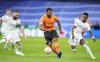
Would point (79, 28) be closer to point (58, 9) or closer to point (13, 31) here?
point (13, 31)

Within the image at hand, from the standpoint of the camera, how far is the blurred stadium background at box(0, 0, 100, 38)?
174 ft

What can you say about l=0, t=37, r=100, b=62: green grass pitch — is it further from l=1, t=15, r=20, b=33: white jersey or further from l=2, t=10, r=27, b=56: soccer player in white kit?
l=1, t=15, r=20, b=33: white jersey

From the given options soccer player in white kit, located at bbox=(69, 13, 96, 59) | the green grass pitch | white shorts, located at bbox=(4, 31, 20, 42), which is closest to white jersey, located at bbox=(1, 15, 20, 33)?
white shorts, located at bbox=(4, 31, 20, 42)

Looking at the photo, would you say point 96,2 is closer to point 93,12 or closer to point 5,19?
point 93,12

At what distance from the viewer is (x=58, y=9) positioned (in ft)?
181

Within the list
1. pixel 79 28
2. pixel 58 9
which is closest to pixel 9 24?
pixel 79 28

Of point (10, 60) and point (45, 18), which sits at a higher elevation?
point (45, 18)

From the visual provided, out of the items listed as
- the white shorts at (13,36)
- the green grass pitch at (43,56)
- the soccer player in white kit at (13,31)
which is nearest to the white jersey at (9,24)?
the soccer player in white kit at (13,31)

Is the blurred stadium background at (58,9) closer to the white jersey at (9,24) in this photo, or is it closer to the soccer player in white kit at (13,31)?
the white jersey at (9,24)

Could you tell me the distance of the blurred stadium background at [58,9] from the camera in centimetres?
5298

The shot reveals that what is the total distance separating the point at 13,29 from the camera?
899 inches

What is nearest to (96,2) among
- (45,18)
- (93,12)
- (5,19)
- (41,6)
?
(93,12)

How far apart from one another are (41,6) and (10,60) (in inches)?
A: 1551

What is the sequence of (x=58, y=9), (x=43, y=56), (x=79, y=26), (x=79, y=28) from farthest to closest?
(x=58, y=9) < (x=43, y=56) < (x=79, y=28) < (x=79, y=26)
